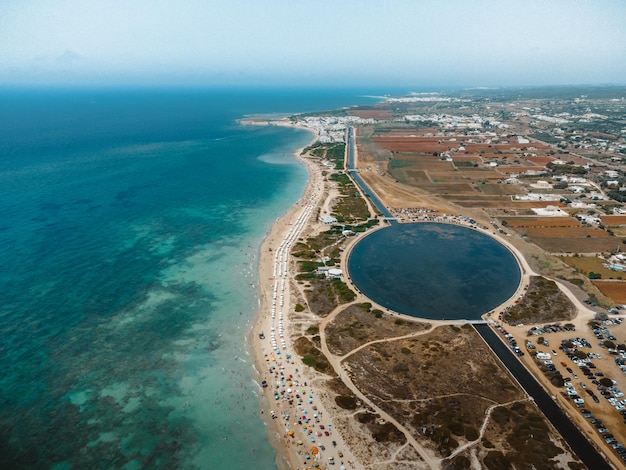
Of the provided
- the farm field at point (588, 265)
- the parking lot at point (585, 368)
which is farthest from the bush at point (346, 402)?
the farm field at point (588, 265)

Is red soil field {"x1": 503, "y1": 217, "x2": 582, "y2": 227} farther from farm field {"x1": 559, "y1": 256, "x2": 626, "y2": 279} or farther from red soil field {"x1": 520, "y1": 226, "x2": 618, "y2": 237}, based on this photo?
farm field {"x1": 559, "y1": 256, "x2": 626, "y2": 279}

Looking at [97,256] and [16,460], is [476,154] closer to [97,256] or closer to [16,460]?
[97,256]

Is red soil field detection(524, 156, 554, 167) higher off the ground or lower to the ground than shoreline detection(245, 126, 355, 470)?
higher

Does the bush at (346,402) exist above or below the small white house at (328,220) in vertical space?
below

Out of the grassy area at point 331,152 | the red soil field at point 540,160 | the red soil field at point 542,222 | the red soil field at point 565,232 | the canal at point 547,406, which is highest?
the grassy area at point 331,152

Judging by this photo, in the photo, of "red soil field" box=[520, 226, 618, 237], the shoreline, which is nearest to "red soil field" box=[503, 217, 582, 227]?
"red soil field" box=[520, 226, 618, 237]

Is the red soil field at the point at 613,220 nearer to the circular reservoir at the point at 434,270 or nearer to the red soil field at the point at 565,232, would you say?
the red soil field at the point at 565,232

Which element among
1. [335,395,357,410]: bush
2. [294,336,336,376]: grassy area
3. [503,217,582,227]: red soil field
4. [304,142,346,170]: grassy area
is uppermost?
[304,142,346,170]: grassy area
